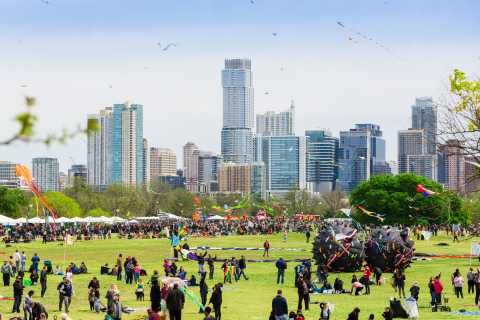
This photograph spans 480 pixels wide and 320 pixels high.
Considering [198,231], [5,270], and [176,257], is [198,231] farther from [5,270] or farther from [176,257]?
[5,270]

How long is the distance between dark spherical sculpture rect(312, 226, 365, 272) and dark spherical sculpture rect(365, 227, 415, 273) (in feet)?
2.00

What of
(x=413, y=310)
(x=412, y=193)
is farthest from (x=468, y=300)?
(x=412, y=193)

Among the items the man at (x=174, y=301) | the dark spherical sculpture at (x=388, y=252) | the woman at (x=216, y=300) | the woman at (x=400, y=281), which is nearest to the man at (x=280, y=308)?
the woman at (x=216, y=300)

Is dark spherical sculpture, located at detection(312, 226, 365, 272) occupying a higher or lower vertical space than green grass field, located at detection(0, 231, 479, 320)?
higher

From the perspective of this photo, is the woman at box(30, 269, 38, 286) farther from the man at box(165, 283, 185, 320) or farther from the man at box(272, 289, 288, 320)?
the man at box(272, 289, 288, 320)

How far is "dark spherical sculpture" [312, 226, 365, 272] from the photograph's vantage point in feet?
96.8

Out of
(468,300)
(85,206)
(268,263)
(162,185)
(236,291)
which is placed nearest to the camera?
(468,300)

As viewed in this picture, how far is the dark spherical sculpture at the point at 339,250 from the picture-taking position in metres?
29.5

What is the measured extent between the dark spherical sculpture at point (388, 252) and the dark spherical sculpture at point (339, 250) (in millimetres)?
609

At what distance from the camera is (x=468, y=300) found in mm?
22547

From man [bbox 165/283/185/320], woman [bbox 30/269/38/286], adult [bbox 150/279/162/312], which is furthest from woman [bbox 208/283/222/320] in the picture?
woman [bbox 30/269/38/286]

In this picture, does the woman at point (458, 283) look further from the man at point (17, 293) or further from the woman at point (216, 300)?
the man at point (17, 293)

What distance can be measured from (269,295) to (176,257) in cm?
1568

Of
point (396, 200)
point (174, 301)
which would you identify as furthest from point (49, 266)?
point (396, 200)
